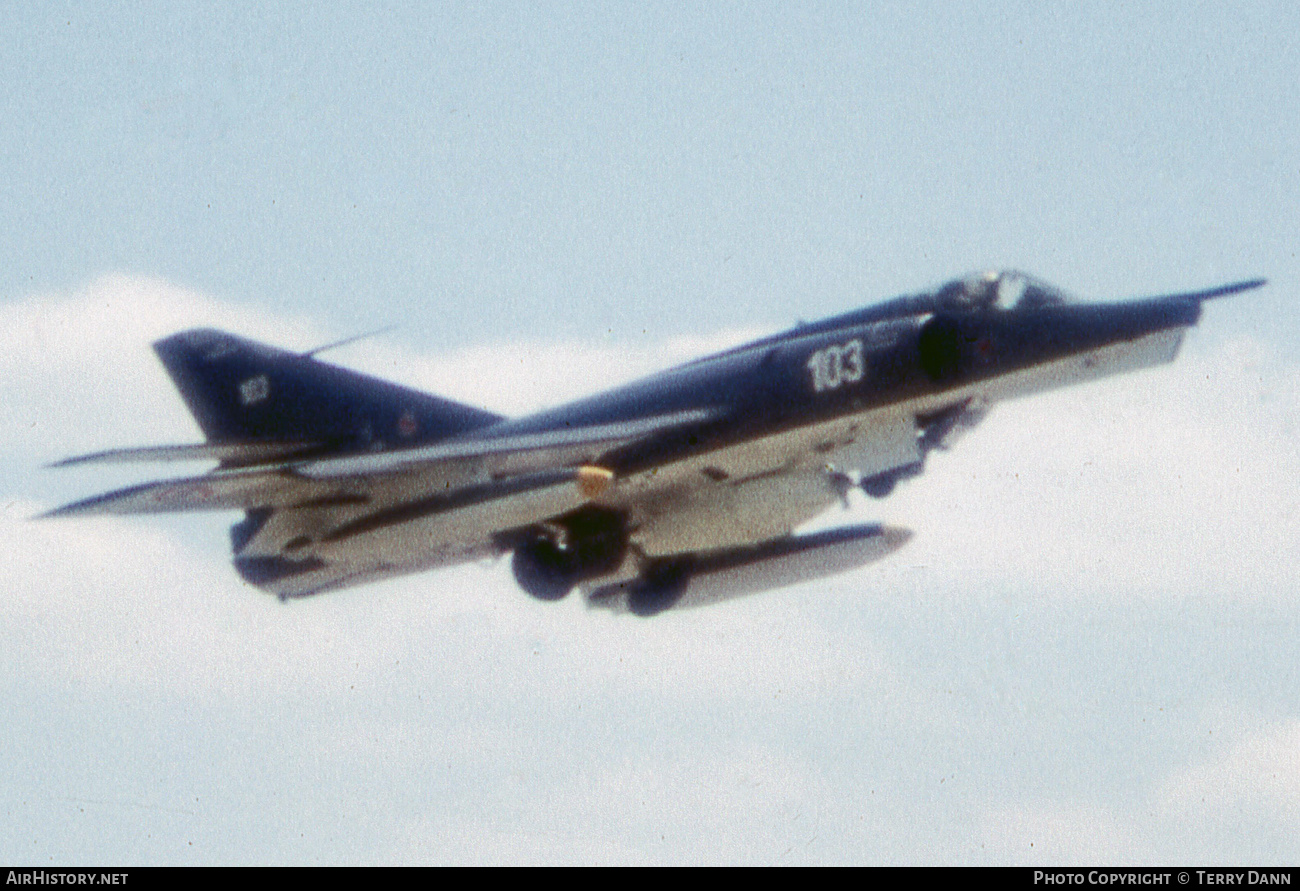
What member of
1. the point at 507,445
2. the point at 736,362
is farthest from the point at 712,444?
the point at 507,445

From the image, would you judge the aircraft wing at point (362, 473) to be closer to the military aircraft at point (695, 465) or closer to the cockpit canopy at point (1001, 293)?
the military aircraft at point (695, 465)

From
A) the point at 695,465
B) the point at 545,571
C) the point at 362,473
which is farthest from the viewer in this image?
the point at 545,571

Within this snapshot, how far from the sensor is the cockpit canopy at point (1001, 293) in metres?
14.7

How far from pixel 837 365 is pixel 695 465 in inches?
69.2

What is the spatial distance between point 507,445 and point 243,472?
8.46 feet

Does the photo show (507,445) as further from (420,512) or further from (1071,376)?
(1071,376)

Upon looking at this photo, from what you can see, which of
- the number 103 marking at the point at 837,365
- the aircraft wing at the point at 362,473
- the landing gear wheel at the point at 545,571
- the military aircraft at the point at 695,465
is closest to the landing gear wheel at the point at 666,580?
the military aircraft at the point at 695,465

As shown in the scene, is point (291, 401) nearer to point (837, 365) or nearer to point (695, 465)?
point (695, 465)

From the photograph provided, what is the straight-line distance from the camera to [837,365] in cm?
1505

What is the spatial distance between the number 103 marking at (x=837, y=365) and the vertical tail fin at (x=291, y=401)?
5.05 m

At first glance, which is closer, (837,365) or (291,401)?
(837,365)

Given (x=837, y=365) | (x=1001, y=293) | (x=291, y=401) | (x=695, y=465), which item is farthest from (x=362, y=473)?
(x=1001, y=293)

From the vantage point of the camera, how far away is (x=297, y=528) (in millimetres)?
16719
